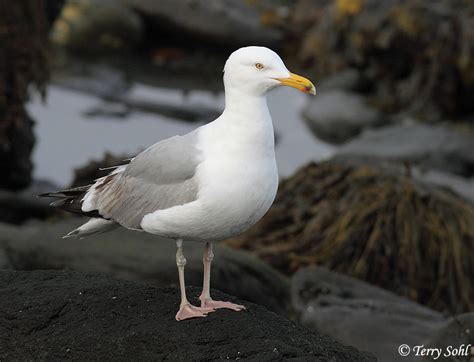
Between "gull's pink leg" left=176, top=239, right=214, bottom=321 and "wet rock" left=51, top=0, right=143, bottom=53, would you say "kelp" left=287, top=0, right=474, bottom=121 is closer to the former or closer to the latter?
"wet rock" left=51, top=0, right=143, bottom=53

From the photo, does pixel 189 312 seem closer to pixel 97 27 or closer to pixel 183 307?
pixel 183 307

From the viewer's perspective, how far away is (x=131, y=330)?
4438mm

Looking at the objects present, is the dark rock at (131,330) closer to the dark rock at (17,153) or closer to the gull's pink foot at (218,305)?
the gull's pink foot at (218,305)

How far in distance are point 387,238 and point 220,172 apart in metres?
4.61

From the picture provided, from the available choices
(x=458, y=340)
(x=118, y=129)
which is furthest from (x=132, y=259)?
(x=118, y=129)

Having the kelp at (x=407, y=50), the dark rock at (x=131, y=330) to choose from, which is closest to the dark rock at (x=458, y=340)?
the dark rock at (x=131, y=330)

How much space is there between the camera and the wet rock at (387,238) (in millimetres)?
8422

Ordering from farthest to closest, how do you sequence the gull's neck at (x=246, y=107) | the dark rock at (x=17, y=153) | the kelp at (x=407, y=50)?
the kelp at (x=407, y=50)
the dark rock at (x=17, y=153)
the gull's neck at (x=246, y=107)

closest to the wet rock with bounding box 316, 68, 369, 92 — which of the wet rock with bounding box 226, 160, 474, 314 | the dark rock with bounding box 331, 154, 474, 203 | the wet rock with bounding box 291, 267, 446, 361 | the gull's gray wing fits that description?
the dark rock with bounding box 331, 154, 474, 203

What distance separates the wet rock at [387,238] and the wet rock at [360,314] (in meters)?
0.91

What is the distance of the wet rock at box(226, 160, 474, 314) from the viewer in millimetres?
8422

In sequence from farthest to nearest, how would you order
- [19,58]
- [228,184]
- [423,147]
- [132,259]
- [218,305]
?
1. [423,147]
2. [19,58]
3. [132,259]
4. [218,305]
5. [228,184]

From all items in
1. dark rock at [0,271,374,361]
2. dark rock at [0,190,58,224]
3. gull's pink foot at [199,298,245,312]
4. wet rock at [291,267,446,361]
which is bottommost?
dark rock at [0,190,58,224]

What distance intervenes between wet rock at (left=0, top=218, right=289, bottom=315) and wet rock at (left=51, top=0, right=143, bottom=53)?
9.35 metres
